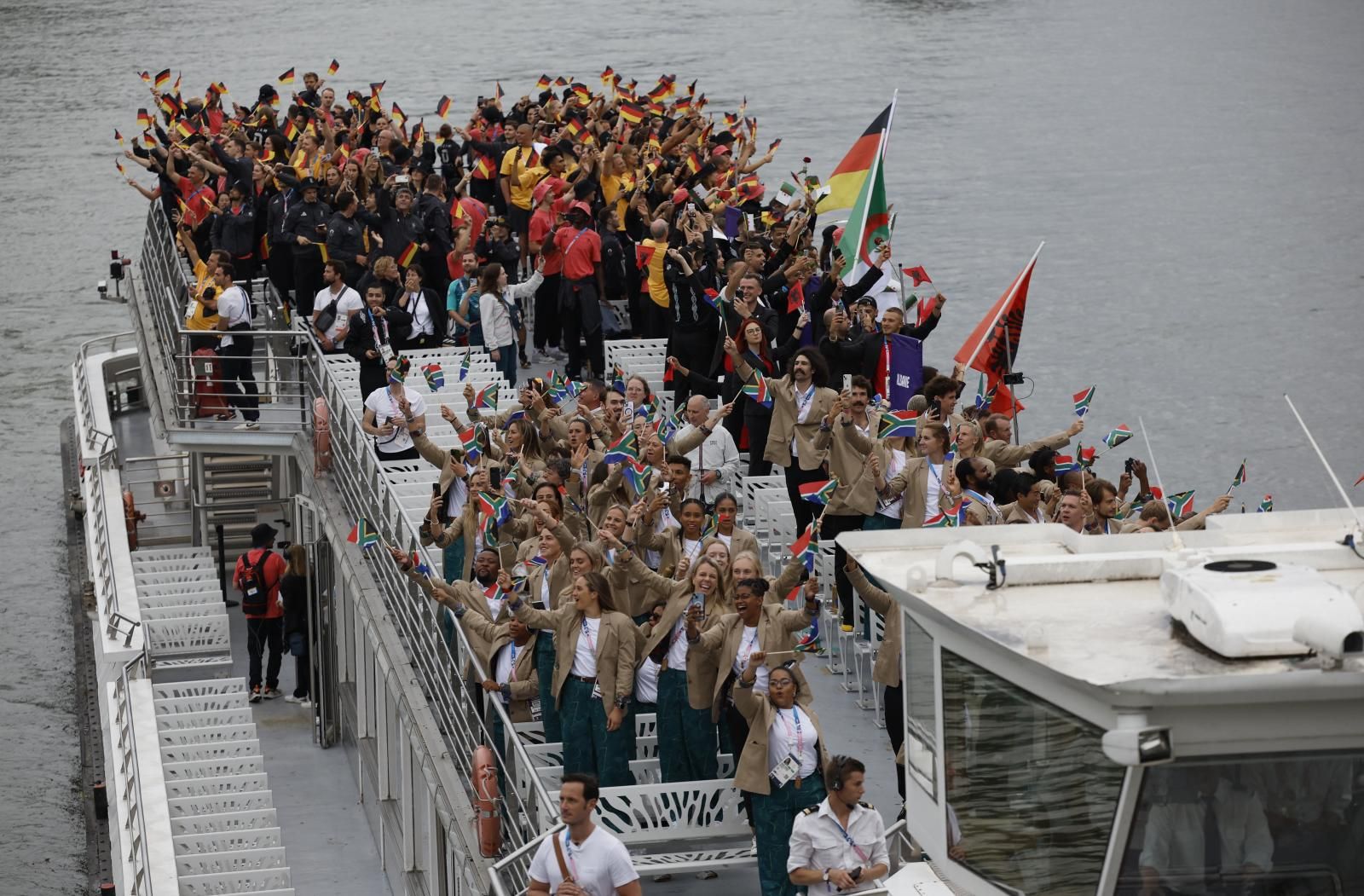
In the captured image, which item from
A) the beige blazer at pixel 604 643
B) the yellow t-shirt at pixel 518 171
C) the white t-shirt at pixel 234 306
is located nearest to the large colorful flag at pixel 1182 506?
the beige blazer at pixel 604 643

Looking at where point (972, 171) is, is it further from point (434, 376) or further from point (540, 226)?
point (434, 376)

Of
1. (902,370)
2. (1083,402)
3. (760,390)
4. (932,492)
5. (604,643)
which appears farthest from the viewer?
(902,370)

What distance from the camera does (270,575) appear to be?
972 inches

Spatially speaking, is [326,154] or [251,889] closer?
[251,889]

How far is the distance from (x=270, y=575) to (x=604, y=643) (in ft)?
38.9

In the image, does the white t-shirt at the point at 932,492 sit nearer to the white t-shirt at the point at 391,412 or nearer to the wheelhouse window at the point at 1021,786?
the white t-shirt at the point at 391,412

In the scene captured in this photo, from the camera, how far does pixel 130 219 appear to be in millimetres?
60844

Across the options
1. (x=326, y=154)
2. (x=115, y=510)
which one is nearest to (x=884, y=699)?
(x=326, y=154)

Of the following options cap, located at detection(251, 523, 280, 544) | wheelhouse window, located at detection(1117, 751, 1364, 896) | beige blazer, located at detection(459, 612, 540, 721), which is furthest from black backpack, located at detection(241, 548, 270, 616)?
wheelhouse window, located at detection(1117, 751, 1364, 896)

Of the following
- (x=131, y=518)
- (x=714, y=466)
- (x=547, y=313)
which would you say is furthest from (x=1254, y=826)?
(x=131, y=518)

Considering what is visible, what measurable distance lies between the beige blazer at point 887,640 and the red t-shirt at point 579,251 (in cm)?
936

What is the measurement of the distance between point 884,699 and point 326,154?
13721 mm

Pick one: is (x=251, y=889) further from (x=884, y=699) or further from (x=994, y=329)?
(x=994, y=329)

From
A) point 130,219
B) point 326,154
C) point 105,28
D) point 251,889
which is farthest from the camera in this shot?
point 105,28
